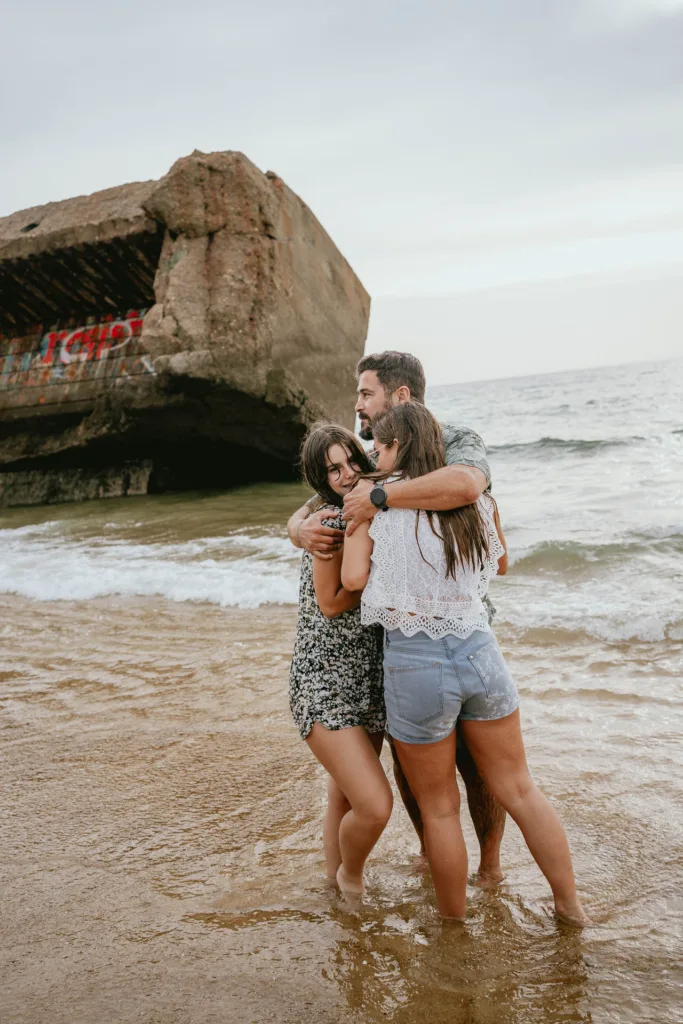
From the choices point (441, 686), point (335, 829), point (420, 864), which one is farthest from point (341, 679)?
point (420, 864)

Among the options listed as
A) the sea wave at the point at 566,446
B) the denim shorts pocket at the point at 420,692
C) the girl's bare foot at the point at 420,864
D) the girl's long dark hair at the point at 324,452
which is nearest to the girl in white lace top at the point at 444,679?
the denim shorts pocket at the point at 420,692

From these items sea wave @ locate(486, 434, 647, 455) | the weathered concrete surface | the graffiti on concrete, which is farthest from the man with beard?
sea wave @ locate(486, 434, 647, 455)

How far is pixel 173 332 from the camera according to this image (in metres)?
10.4

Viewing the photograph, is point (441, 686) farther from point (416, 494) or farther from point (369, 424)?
point (369, 424)

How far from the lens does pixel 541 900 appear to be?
2.50 metres

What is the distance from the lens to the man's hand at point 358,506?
2.33 metres

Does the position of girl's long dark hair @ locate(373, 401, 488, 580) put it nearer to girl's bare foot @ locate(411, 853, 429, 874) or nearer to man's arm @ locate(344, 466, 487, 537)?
man's arm @ locate(344, 466, 487, 537)

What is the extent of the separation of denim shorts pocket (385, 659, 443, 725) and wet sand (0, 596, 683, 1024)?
2.13ft

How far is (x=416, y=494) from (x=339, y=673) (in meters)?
0.63

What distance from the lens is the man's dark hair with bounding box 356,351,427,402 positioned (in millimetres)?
2807

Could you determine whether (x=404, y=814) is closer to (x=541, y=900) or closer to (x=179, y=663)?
(x=541, y=900)

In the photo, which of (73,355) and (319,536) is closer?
(319,536)

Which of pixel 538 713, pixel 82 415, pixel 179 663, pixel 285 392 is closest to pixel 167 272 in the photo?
pixel 285 392

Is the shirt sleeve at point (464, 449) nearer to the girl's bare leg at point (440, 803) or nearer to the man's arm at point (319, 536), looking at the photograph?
the man's arm at point (319, 536)
